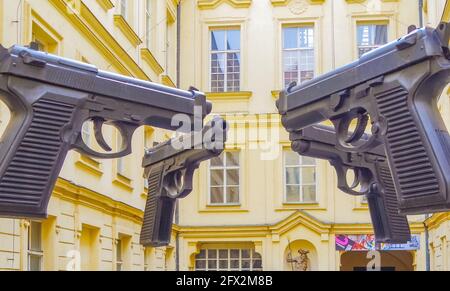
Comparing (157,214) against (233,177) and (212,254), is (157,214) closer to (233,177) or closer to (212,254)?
(233,177)

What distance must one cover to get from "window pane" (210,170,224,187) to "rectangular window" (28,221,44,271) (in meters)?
8.89

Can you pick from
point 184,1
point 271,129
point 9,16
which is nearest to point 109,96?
point 9,16

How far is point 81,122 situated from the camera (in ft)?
19.3

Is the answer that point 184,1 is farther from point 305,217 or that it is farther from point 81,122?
point 81,122

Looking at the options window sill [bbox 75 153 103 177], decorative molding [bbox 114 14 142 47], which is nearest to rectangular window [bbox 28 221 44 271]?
window sill [bbox 75 153 103 177]

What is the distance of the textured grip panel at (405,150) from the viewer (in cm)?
539

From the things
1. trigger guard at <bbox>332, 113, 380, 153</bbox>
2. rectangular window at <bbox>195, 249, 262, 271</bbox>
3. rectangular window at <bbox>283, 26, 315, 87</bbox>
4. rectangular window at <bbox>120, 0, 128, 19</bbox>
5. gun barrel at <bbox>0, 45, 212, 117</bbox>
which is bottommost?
rectangular window at <bbox>195, 249, 262, 271</bbox>

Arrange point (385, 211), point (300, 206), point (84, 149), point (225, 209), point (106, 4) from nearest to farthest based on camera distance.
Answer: point (84, 149)
point (385, 211)
point (106, 4)
point (300, 206)
point (225, 209)

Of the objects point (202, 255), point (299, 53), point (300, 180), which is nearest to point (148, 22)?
point (299, 53)

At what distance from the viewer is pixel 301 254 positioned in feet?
64.7

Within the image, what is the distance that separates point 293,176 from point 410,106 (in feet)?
47.6

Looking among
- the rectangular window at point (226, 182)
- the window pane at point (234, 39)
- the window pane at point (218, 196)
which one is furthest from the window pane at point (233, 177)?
the window pane at point (234, 39)

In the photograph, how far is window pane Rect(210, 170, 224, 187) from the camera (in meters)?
20.1

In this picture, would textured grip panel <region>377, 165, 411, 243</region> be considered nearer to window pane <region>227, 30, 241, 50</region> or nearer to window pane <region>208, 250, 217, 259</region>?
window pane <region>208, 250, 217, 259</region>
